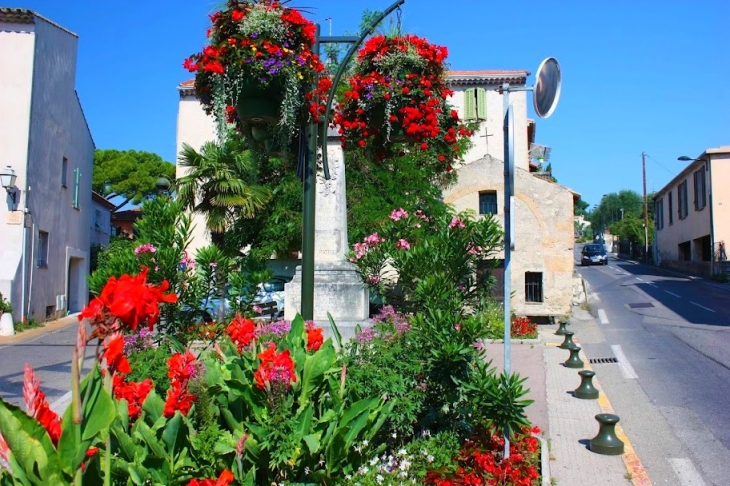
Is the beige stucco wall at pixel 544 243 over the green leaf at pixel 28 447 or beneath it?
over

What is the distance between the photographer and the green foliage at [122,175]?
3956 centimetres

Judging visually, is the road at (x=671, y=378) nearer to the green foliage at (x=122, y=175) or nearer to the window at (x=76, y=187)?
the window at (x=76, y=187)

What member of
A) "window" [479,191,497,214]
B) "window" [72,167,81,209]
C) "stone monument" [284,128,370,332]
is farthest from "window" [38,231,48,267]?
"stone monument" [284,128,370,332]

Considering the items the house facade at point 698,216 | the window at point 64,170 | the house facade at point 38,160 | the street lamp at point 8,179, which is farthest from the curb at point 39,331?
the house facade at point 698,216

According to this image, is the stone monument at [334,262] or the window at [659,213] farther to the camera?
the window at [659,213]

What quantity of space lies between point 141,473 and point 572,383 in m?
7.94

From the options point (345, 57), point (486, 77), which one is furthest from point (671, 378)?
point (486, 77)

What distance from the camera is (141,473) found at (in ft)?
9.01

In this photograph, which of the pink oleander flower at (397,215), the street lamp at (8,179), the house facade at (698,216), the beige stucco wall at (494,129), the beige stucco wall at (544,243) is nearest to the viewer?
the pink oleander flower at (397,215)

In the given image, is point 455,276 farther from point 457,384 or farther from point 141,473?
point 141,473

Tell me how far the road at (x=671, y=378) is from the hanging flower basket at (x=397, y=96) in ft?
12.1

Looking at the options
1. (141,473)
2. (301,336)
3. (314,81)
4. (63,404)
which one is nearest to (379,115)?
(314,81)

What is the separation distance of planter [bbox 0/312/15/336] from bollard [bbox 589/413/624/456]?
48.6ft

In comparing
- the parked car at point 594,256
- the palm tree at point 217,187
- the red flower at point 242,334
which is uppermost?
the palm tree at point 217,187
